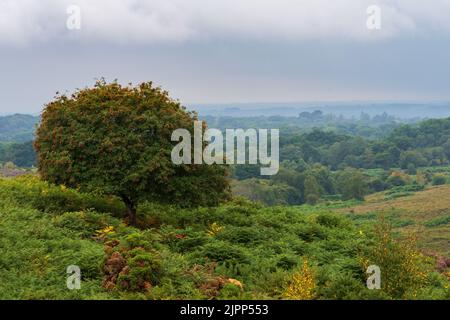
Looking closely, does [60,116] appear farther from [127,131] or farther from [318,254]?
[318,254]

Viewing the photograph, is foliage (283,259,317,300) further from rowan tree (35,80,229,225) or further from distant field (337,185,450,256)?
distant field (337,185,450,256)

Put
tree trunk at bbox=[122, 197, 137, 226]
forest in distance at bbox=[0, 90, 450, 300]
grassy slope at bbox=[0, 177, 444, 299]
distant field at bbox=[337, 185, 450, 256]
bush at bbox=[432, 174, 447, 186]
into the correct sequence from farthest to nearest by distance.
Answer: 1. bush at bbox=[432, 174, 447, 186]
2. distant field at bbox=[337, 185, 450, 256]
3. tree trunk at bbox=[122, 197, 137, 226]
4. forest in distance at bbox=[0, 90, 450, 300]
5. grassy slope at bbox=[0, 177, 444, 299]

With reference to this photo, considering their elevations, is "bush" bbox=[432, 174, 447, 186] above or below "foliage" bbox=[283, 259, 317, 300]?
below

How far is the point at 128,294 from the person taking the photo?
45.8ft

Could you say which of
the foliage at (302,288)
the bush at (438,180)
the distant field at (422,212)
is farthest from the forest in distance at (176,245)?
the bush at (438,180)

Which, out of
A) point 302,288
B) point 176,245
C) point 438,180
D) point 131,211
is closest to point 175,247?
point 176,245

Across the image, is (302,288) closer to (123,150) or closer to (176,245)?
(176,245)

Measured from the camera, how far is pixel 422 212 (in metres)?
84.0

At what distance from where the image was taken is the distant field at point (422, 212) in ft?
199

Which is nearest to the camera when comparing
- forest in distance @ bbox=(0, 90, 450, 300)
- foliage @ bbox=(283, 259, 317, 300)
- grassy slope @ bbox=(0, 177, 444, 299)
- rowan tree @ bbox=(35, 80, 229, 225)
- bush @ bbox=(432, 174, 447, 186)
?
foliage @ bbox=(283, 259, 317, 300)

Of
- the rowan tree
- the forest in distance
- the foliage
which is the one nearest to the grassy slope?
the forest in distance

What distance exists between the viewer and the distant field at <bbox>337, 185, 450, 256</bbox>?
6066 cm

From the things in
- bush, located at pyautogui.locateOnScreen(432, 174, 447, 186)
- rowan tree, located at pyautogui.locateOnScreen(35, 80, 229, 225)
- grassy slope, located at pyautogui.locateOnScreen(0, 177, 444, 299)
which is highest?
rowan tree, located at pyautogui.locateOnScreen(35, 80, 229, 225)
